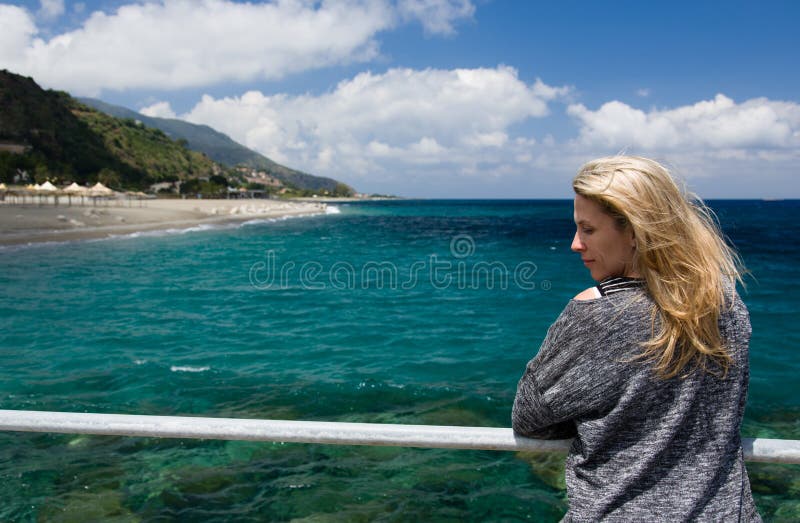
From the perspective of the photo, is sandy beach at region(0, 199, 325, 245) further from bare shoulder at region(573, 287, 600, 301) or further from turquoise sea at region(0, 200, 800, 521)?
bare shoulder at region(573, 287, 600, 301)

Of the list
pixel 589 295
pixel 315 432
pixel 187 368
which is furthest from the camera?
pixel 187 368

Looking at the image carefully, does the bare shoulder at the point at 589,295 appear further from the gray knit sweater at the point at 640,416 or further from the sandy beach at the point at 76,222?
the sandy beach at the point at 76,222

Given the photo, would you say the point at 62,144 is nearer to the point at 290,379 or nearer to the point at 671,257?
the point at 290,379

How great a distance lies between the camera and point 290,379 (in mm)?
9750

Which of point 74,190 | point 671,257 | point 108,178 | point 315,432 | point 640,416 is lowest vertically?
point 315,432

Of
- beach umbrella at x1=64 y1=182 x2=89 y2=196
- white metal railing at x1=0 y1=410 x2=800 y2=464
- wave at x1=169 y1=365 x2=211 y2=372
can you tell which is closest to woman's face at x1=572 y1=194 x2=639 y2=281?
white metal railing at x1=0 y1=410 x2=800 y2=464

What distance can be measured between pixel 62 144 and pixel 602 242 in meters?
126

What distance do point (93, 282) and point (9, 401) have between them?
12836mm

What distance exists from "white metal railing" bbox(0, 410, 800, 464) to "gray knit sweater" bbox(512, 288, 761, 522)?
19cm

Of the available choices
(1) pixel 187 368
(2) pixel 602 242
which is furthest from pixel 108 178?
(2) pixel 602 242

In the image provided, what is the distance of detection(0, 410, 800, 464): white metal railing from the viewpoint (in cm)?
172

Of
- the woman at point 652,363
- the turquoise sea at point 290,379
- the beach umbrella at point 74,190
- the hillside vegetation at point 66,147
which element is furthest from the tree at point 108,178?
the woman at point 652,363

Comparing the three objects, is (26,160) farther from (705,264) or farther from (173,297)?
(705,264)

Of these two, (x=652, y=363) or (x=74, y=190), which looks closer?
(x=652, y=363)
